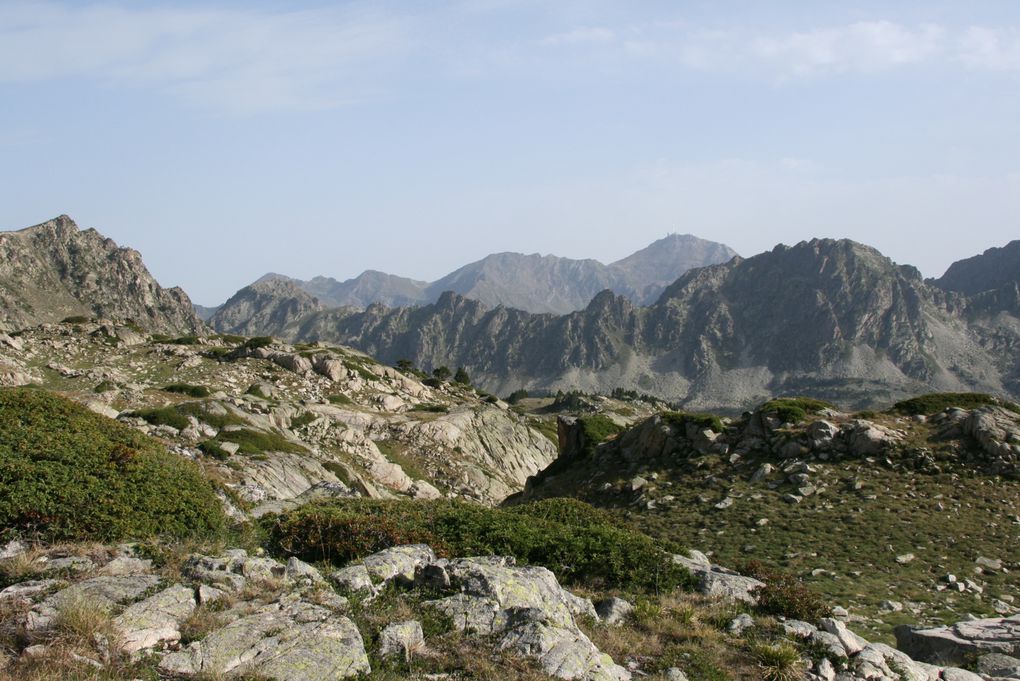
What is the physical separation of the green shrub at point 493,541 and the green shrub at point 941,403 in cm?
2655

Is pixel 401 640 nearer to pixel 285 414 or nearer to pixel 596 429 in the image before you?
pixel 596 429

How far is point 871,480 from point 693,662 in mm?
23282

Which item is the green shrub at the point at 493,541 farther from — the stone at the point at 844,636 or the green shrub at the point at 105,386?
the green shrub at the point at 105,386

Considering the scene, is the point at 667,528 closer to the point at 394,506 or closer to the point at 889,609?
the point at 889,609

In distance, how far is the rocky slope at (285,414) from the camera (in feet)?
130

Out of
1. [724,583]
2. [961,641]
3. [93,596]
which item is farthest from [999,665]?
[93,596]

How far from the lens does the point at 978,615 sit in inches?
760

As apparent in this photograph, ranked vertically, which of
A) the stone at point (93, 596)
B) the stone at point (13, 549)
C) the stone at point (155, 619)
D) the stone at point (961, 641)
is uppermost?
the stone at point (13, 549)

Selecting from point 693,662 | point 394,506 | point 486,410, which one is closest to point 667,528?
point 394,506

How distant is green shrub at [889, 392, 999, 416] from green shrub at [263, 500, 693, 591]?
87.1 feet

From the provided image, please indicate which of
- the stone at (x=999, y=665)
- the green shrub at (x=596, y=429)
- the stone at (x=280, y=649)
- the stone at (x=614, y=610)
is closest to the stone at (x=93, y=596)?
the stone at (x=280, y=649)

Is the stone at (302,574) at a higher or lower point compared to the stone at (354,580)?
higher

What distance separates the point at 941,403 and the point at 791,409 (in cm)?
830

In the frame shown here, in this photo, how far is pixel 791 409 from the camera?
3766 cm
